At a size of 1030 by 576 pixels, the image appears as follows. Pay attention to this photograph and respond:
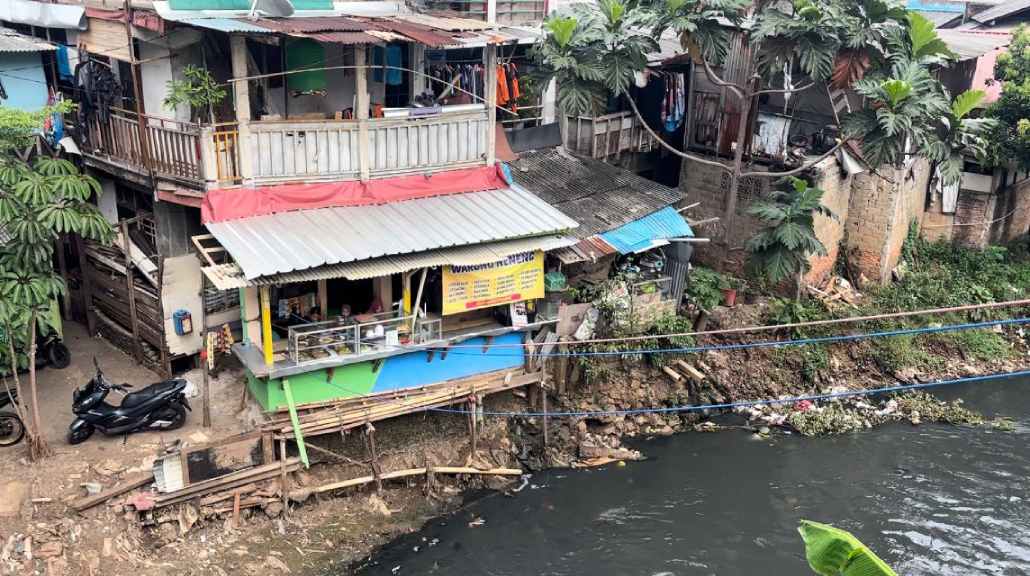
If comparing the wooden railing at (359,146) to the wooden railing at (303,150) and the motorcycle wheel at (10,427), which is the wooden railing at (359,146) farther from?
the motorcycle wheel at (10,427)

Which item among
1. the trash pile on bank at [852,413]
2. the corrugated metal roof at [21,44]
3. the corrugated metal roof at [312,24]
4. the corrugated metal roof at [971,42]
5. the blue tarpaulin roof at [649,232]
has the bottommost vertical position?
the trash pile on bank at [852,413]

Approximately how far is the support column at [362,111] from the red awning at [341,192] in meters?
0.34

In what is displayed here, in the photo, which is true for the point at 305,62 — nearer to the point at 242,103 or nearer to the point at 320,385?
the point at 242,103

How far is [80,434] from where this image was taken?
14.5 meters

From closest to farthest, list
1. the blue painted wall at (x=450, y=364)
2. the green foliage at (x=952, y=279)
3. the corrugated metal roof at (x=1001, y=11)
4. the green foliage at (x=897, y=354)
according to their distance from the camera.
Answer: the blue painted wall at (x=450, y=364), the green foliage at (x=897, y=354), the green foliage at (x=952, y=279), the corrugated metal roof at (x=1001, y=11)

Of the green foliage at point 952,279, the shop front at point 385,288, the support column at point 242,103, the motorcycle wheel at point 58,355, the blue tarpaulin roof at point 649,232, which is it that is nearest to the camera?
the support column at point 242,103

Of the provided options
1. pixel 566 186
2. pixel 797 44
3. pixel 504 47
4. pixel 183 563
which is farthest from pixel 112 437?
pixel 797 44

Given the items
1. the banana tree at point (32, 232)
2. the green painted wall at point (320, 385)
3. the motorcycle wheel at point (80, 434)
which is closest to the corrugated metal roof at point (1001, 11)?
the green painted wall at point (320, 385)

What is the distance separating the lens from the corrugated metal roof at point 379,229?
1433 centimetres

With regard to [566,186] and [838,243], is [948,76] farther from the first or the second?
[566,186]

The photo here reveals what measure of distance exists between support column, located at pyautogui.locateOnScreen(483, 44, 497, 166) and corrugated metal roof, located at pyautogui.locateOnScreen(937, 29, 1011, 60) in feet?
37.7

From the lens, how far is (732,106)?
2139cm

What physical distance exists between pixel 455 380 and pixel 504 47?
8.21 meters

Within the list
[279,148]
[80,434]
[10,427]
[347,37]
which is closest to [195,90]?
[279,148]
